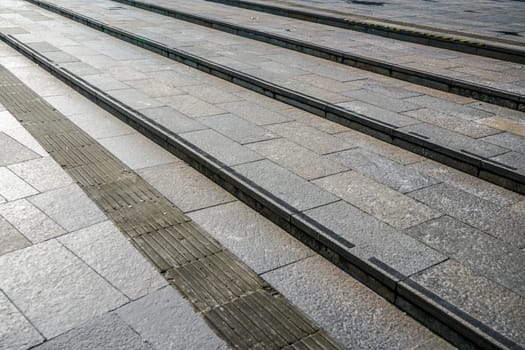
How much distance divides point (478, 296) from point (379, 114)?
13.5 ft

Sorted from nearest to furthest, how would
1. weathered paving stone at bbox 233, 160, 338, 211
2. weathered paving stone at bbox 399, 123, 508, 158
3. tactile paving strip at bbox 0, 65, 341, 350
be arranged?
tactile paving strip at bbox 0, 65, 341, 350 < weathered paving stone at bbox 233, 160, 338, 211 < weathered paving stone at bbox 399, 123, 508, 158

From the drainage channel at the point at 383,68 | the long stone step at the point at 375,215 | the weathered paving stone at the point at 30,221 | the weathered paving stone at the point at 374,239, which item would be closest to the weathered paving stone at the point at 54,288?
the weathered paving stone at the point at 30,221

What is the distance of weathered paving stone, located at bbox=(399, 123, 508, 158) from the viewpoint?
6115 millimetres

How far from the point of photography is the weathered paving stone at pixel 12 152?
6.20m

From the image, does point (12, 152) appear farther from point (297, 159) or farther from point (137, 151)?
point (297, 159)

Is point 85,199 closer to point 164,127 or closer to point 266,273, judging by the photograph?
point 164,127

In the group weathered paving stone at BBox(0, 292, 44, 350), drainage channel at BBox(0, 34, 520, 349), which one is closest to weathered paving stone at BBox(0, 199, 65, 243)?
drainage channel at BBox(0, 34, 520, 349)

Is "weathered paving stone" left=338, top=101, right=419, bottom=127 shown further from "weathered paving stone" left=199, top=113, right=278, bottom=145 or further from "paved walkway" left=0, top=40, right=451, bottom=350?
"paved walkway" left=0, top=40, right=451, bottom=350

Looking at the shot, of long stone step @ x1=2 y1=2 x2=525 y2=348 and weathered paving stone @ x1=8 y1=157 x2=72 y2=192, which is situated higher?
long stone step @ x1=2 y1=2 x2=525 y2=348

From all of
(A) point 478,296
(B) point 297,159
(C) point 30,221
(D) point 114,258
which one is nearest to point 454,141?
(B) point 297,159

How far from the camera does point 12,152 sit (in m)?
6.43

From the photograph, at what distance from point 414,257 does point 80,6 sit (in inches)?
685

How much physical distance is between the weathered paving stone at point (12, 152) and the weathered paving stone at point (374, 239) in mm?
3778

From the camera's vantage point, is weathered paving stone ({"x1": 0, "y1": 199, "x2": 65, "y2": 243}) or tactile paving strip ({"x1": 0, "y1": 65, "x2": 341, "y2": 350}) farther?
weathered paving stone ({"x1": 0, "y1": 199, "x2": 65, "y2": 243})
